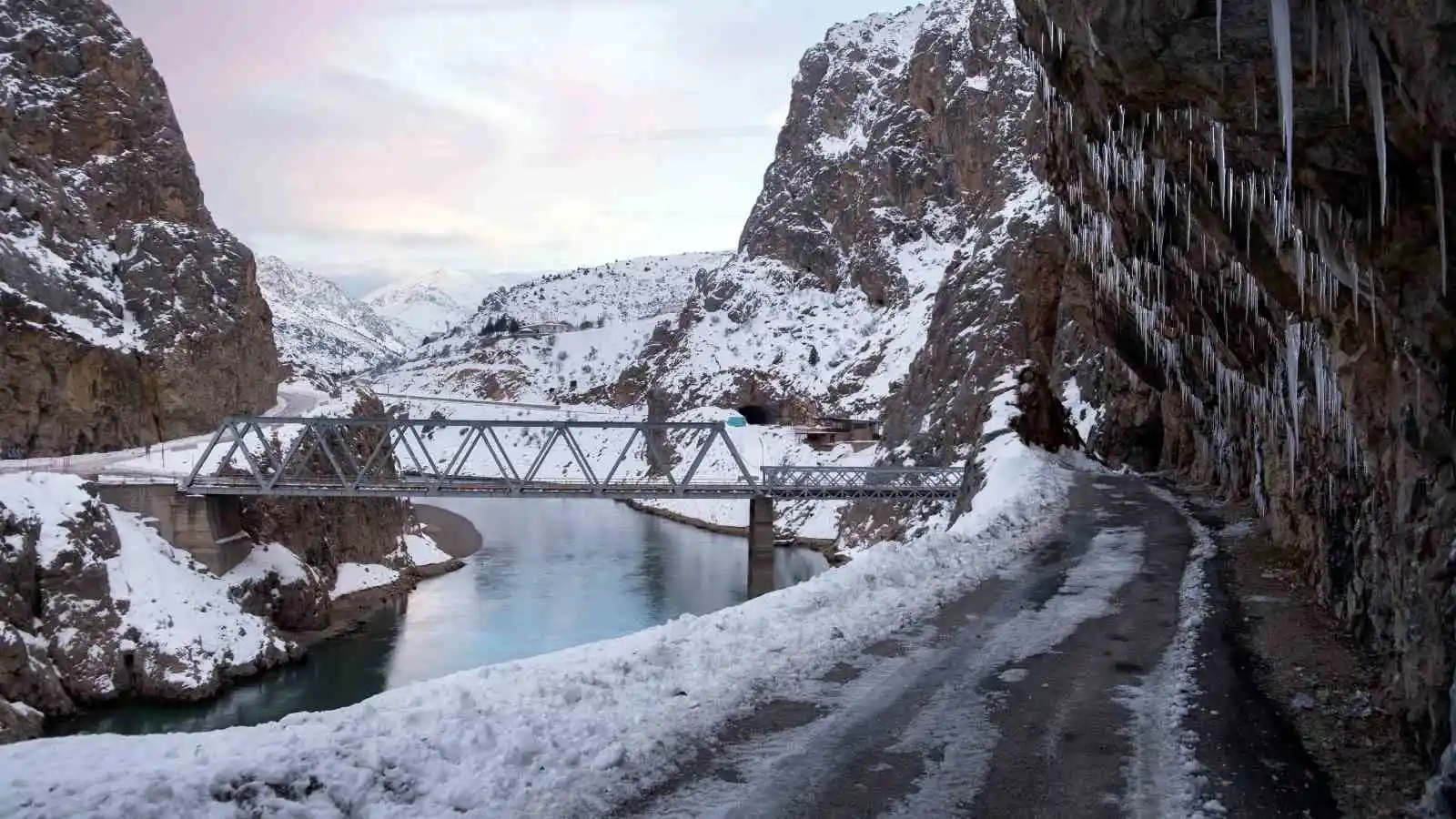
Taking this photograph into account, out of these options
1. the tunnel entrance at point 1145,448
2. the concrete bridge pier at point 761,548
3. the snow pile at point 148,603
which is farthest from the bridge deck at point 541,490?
the tunnel entrance at point 1145,448

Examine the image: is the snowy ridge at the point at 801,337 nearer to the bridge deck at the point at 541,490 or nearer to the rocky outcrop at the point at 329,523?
the bridge deck at the point at 541,490

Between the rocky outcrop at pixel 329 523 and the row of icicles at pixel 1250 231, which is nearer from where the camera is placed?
the row of icicles at pixel 1250 231

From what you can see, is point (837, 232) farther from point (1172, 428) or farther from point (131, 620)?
point (131, 620)

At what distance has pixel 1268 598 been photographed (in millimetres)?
14867

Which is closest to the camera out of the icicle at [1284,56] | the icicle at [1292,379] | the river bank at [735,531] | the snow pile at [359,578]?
the icicle at [1284,56]

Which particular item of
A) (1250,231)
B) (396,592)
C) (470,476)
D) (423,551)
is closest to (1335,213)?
(1250,231)

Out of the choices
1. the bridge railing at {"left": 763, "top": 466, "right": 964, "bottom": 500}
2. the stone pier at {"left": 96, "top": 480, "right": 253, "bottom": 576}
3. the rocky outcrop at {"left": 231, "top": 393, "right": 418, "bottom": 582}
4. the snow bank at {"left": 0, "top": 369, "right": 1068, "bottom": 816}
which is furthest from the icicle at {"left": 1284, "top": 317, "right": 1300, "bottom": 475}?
the stone pier at {"left": 96, "top": 480, "right": 253, "bottom": 576}

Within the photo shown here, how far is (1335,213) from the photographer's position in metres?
8.72

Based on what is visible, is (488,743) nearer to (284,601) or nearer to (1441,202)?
(1441,202)

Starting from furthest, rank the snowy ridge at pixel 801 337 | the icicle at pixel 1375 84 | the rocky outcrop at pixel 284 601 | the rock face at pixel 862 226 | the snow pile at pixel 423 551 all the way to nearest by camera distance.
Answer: the rock face at pixel 862 226, the snowy ridge at pixel 801 337, the snow pile at pixel 423 551, the rocky outcrop at pixel 284 601, the icicle at pixel 1375 84

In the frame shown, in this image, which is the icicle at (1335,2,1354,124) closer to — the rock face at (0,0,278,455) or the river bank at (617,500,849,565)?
the river bank at (617,500,849,565)

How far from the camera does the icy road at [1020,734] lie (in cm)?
777

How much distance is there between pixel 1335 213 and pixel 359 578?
5089cm

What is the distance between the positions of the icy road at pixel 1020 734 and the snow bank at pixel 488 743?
0.58 metres
